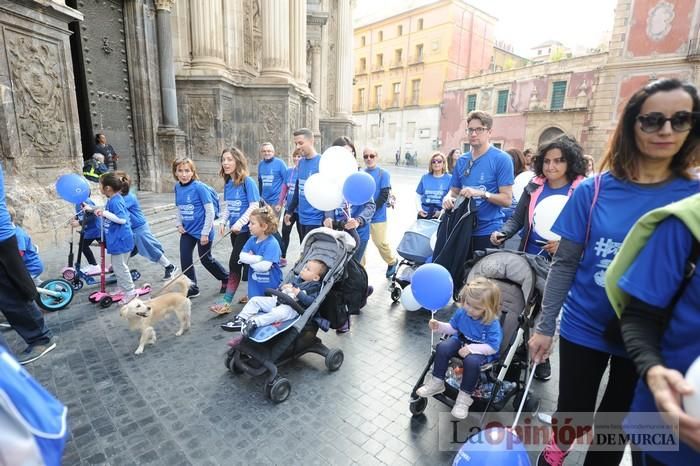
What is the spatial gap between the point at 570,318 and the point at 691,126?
3.22 ft

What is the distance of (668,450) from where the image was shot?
1.16 metres

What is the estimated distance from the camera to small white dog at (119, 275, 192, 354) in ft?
11.5

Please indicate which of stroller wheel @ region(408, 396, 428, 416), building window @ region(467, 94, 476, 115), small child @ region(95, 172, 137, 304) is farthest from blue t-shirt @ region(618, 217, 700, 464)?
building window @ region(467, 94, 476, 115)

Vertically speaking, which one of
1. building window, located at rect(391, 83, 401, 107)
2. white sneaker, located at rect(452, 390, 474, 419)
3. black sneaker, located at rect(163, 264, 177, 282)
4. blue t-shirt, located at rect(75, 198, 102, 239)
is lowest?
black sneaker, located at rect(163, 264, 177, 282)

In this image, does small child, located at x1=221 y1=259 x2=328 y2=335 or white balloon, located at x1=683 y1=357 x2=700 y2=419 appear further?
small child, located at x1=221 y1=259 x2=328 y2=335

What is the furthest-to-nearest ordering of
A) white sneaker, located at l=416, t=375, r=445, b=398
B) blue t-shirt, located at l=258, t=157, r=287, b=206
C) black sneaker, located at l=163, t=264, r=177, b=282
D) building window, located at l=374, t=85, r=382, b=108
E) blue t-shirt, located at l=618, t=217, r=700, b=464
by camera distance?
building window, located at l=374, t=85, r=382, b=108
blue t-shirt, located at l=258, t=157, r=287, b=206
black sneaker, located at l=163, t=264, r=177, b=282
white sneaker, located at l=416, t=375, r=445, b=398
blue t-shirt, located at l=618, t=217, r=700, b=464

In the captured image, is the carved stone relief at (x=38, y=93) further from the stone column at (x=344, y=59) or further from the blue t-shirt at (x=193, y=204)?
the stone column at (x=344, y=59)

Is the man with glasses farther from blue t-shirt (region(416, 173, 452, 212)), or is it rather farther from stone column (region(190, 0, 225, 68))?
stone column (region(190, 0, 225, 68))

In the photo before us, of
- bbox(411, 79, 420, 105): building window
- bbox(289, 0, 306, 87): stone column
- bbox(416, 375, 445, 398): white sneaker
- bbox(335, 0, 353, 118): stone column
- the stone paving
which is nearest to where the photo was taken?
the stone paving

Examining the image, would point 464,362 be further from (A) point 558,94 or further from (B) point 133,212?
(A) point 558,94

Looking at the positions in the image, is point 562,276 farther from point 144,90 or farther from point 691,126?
point 144,90

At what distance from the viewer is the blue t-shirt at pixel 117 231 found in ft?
14.5

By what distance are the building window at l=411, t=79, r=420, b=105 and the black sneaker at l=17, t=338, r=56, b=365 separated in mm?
45746

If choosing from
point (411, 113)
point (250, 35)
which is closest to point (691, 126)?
point (250, 35)
